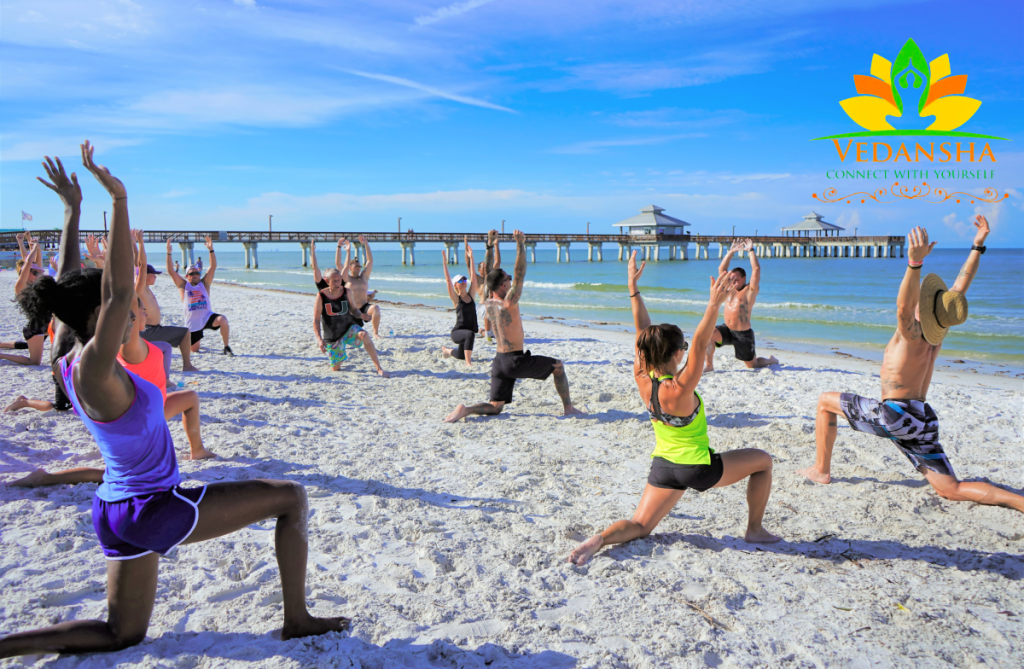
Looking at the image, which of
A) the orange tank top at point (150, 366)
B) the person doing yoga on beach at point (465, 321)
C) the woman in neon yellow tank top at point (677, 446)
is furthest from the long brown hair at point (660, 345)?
the person doing yoga on beach at point (465, 321)

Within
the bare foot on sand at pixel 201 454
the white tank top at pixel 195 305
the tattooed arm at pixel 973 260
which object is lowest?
the bare foot on sand at pixel 201 454

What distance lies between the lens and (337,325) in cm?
823

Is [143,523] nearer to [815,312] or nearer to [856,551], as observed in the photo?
[856,551]

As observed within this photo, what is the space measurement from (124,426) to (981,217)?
17.1ft

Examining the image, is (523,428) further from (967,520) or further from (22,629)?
(22,629)

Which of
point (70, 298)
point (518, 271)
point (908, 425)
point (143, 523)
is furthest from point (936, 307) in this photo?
point (70, 298)

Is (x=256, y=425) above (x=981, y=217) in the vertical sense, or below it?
below

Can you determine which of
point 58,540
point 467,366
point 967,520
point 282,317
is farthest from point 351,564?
point 282,317

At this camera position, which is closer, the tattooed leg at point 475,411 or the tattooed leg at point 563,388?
the tattooed leg at point 475,411

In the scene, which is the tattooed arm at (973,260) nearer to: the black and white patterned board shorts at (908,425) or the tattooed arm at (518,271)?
the black and white patterned board shorts at (908,425)

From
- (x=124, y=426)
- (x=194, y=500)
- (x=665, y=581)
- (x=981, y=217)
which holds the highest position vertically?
(x=981, y=217)

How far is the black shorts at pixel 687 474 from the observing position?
314cm

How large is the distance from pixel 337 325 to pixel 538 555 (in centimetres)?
575

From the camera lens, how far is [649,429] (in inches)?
228
